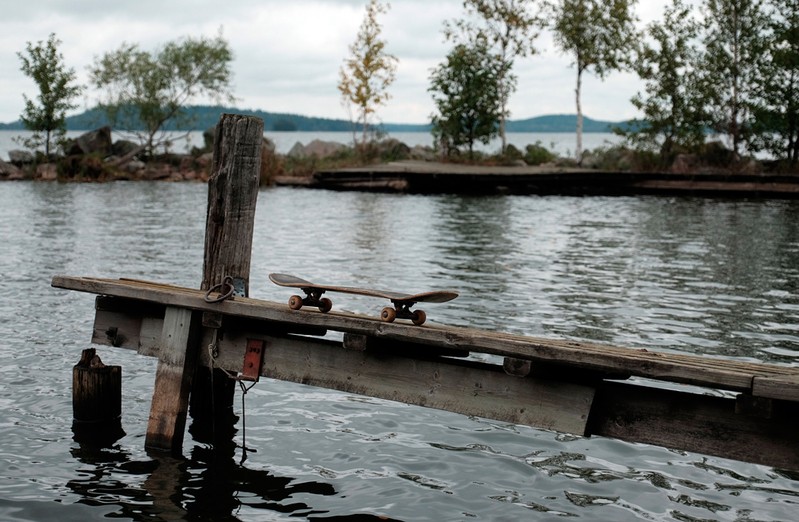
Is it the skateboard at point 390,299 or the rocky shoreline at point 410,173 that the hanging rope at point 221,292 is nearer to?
the skateboard at point 390,299

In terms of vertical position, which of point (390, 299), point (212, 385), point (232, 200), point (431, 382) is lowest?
point (212, 385)

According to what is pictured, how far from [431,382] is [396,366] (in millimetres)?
263

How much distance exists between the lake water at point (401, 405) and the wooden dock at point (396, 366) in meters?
0.76

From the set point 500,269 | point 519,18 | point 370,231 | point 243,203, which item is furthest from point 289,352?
point 519,18

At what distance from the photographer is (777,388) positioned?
4691 millimetres

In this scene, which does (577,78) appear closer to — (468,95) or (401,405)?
(468,95)

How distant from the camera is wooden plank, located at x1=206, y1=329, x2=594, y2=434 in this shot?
5.59 meters

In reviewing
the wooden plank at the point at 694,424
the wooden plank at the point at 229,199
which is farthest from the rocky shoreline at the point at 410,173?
the wooden plank at the point at 694,424

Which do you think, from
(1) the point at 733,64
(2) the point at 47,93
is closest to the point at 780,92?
(1) the point at 733,64

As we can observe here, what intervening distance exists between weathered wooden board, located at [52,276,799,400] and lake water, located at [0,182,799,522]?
48.3 inches

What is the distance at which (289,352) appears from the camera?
21.7 feet

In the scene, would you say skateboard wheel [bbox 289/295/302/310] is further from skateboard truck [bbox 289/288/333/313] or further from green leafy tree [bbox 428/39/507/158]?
green leafy tree [bbox 428/39/507/158]

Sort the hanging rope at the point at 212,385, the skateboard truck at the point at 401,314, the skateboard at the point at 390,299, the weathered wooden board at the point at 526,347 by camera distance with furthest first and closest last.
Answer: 1. the hanging rope at the point at 212,385
2. the skateboard truck at the point at 401,314
3. the skateboard at the point at 390,299
4. the weathered wooden board at the point at 526,347

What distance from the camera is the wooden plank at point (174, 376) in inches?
271
